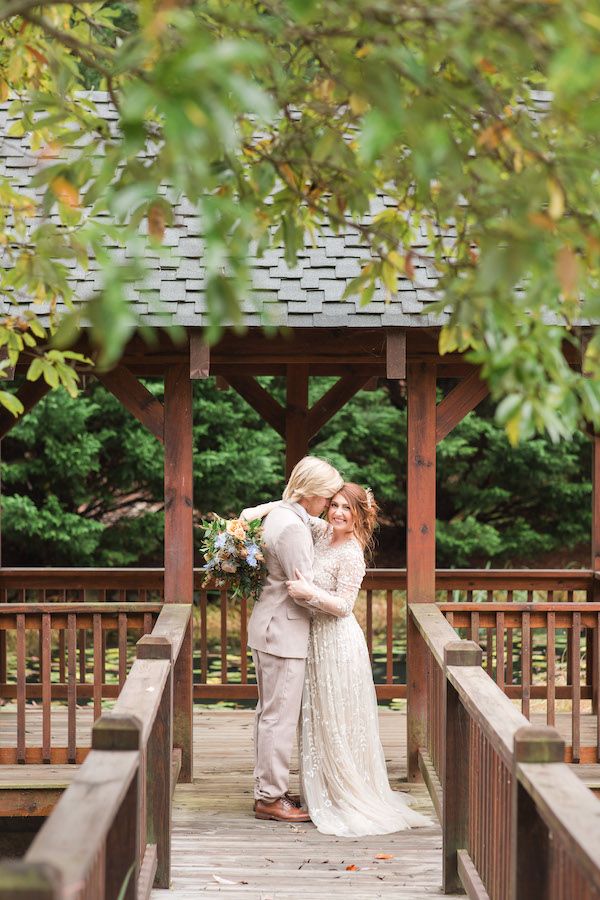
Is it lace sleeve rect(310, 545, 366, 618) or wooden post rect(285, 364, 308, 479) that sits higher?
wooden post rect(285, 364, 308, 479)

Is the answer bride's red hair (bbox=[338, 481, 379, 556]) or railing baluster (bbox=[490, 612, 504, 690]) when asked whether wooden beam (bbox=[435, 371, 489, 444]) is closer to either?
bride's red hair (bbox=[338, 481, 379, 556])

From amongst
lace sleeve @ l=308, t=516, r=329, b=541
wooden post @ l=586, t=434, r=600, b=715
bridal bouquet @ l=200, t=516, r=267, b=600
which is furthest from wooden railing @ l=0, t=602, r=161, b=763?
wooden post @ l=586, t=434, r=600, b=715

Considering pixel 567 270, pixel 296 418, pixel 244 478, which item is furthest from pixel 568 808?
pixel 244 478

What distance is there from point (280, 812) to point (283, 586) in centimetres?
118

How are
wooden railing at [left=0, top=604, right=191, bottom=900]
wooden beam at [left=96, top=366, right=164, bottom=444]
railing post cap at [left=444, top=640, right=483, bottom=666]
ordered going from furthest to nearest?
wooden beam at [left=96, top=366, right=164, bottom=444], railing post cap at [left=444, top=640, right=483, bottom=666], wooden railing at [left=0, top=604, right=191, bottom=900]

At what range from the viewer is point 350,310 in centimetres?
602

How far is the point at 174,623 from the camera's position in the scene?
5648mm

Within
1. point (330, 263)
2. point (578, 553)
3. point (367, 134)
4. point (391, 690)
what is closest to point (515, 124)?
point (367, 134)

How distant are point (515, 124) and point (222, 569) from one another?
3375 millimetres

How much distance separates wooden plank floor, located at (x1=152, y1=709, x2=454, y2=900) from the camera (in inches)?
179

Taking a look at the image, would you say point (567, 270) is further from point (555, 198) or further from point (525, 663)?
point (525, 663)

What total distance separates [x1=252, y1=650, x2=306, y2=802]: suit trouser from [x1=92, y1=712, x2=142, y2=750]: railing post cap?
102 inches

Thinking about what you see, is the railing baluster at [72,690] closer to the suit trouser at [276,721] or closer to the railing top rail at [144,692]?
the suit trouser at [276,721]

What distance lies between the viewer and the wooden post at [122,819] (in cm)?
308
